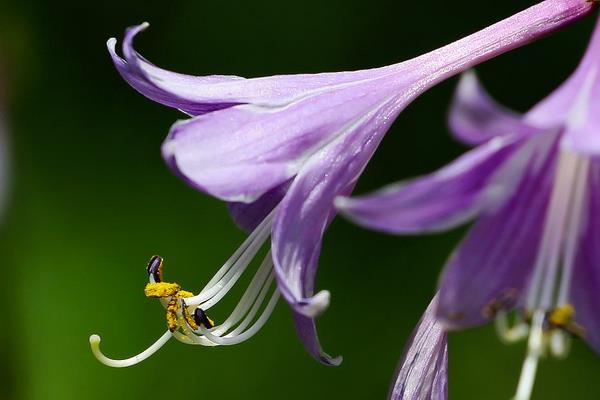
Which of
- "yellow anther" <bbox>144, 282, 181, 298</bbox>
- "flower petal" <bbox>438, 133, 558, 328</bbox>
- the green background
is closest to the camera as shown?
"flower petal" <bbox>438, 133, 558, 328</bbox>

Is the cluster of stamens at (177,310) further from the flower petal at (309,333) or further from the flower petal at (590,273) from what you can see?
the flower petal at (590,273)

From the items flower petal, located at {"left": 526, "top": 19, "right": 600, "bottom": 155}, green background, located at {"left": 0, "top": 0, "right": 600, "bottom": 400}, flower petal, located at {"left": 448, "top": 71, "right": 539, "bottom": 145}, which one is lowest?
green background, located at {"left": 0, "top": 0, "right": 600, "bottom": 400}

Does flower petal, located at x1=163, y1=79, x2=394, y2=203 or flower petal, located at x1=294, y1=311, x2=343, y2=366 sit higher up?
flower petal, located at x1=163, y1=79, x2=394, y2=203

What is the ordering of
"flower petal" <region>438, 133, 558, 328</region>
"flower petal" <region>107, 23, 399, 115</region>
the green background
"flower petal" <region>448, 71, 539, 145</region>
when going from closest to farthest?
"flower petal" <region>448, 71, 539, 145</region>
"flower petal" <region>438, 133, 558, 328</region>
"flower petal" <region>107, 23, 399, 115</region>
the green background

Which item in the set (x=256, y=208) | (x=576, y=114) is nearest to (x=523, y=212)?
(x=576, y=114)

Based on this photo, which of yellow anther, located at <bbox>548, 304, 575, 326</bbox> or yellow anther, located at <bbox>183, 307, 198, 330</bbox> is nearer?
yellow anther, located at <bbox>548, 304, 575, 326</bbox>

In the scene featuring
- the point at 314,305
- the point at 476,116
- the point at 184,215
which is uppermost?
the point at 476,116

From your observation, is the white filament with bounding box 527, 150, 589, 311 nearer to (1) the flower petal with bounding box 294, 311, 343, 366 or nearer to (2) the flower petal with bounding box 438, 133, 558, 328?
(2) the flower petal with bounding box 438, 133, 558, 328

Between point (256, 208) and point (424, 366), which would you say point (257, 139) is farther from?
point (424, 366)

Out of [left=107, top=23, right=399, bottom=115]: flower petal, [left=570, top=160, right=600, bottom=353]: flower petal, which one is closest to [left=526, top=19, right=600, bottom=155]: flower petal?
[left=570, top=160, right=600, bottom=353]: flower petal
